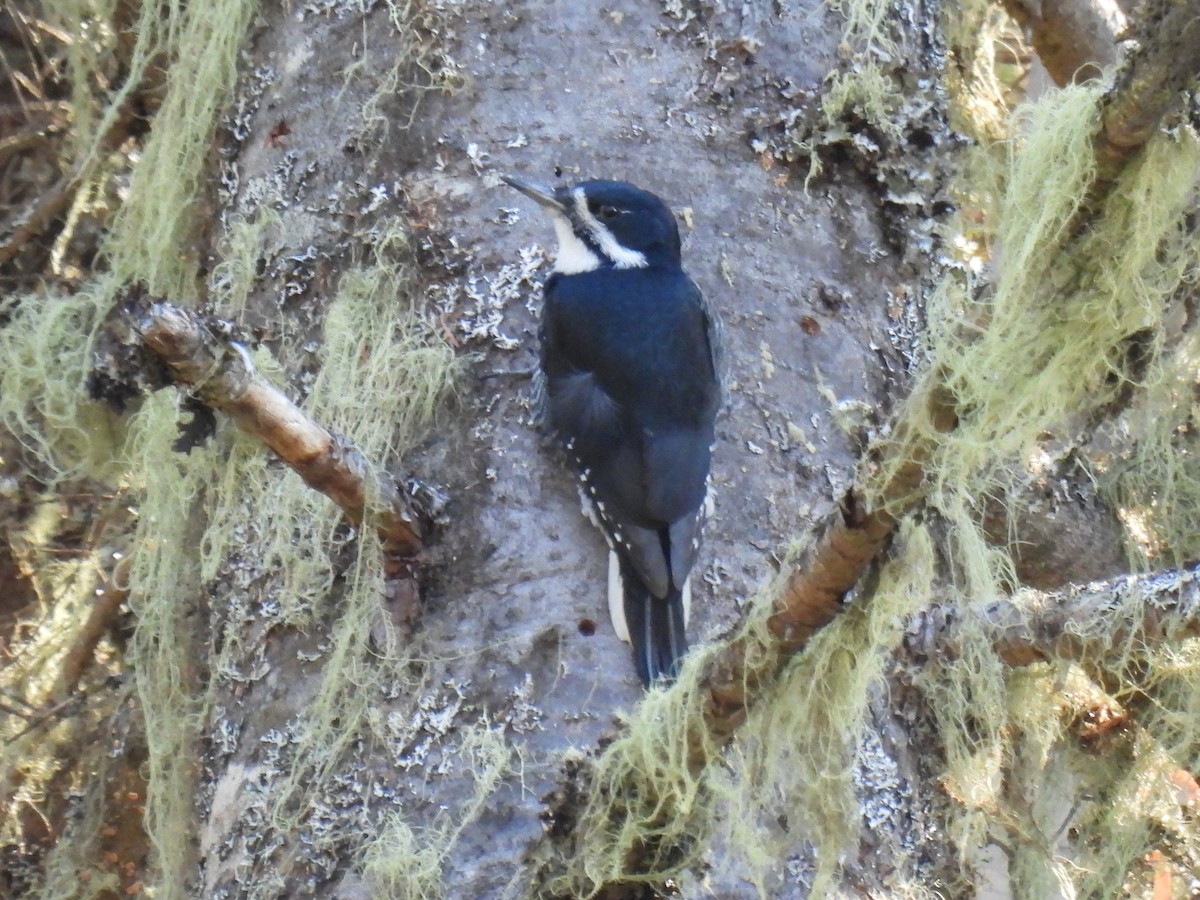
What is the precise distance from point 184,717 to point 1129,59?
1.71 meters

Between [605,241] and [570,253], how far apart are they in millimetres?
92

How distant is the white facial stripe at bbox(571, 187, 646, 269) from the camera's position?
249 centimetres

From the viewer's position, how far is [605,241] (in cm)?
264

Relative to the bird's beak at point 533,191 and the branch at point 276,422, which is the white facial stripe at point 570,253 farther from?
the branch at point 276,422

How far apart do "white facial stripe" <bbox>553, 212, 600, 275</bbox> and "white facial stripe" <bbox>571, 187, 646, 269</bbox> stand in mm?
24

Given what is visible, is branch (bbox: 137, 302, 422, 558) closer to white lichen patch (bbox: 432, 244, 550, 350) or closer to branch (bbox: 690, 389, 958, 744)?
white lichen patch (bbox: 432, 244, 550, 350)

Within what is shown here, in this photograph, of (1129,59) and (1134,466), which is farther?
(1134,466)

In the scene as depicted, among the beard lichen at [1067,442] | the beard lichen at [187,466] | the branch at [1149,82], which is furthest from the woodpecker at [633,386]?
the branch at [1149,82]

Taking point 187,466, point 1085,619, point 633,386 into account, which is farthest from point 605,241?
point 1085,619

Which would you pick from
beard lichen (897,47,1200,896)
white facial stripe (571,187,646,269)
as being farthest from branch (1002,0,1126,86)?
white facial stripe (571,187,646,269)

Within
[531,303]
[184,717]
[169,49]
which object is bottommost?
[184,717]

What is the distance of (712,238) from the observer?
7.84 ft

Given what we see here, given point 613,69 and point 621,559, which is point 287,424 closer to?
point 621,559

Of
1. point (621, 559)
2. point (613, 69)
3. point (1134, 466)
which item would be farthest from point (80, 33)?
point (1134, 466)
